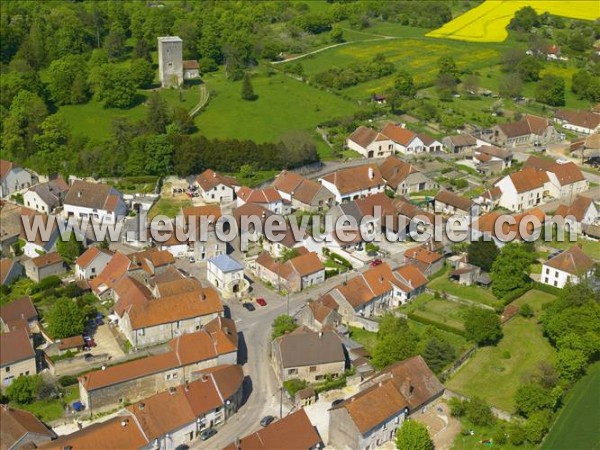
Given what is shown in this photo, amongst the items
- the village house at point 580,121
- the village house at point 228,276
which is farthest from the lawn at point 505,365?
the village house at point 580,121

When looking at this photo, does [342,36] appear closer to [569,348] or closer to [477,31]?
[477,31]

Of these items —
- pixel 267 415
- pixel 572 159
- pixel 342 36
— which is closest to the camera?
pixel 267 415

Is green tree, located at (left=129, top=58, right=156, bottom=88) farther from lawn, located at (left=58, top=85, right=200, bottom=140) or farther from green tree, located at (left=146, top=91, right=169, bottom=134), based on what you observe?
green tree, located at (left=146, top=91, right=169, bottom=134)

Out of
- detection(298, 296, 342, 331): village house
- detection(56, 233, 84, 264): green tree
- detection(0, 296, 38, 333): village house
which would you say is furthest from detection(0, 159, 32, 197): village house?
detection(298, 296, 342, 331): village house

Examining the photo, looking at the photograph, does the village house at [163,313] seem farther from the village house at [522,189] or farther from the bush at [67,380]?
the village house at [522,189]

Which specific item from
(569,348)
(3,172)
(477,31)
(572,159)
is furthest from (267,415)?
(477,31)

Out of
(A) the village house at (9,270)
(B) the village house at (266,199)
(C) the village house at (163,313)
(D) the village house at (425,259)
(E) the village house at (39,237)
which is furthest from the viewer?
(B) the village house at (266,199)
